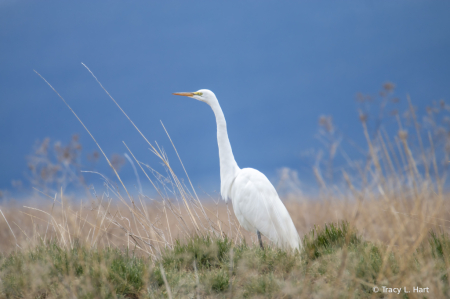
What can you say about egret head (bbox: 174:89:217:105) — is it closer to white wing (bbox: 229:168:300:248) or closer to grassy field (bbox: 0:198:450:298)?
white wing (bbox: 229:168:300:248)

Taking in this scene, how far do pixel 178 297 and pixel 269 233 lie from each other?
86.7 inches

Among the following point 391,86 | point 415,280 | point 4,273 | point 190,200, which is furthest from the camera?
point 190,200

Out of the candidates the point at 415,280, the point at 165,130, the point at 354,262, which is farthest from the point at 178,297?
the point at 165,130

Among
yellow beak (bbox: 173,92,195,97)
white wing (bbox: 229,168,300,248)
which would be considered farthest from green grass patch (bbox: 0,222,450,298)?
yellow beak (bbox: 173,92,195,97)

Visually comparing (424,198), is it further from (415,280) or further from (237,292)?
(237,292)

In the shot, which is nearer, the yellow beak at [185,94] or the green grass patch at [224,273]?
the green grass patch at [224,273]

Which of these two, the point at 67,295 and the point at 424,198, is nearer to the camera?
the point at 67,295

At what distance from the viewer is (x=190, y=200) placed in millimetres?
4195

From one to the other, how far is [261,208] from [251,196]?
0.72 ft

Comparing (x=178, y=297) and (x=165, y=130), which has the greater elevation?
(x=165, y=130)

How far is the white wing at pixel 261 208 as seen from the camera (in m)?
4.23

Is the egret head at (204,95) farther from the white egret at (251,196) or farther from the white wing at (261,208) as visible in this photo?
the white wing at (261,208)

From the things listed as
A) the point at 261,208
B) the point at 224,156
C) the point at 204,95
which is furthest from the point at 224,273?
the point at 204,95

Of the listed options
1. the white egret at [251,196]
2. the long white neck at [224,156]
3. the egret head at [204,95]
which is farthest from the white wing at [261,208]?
the egret head at [204,95]
